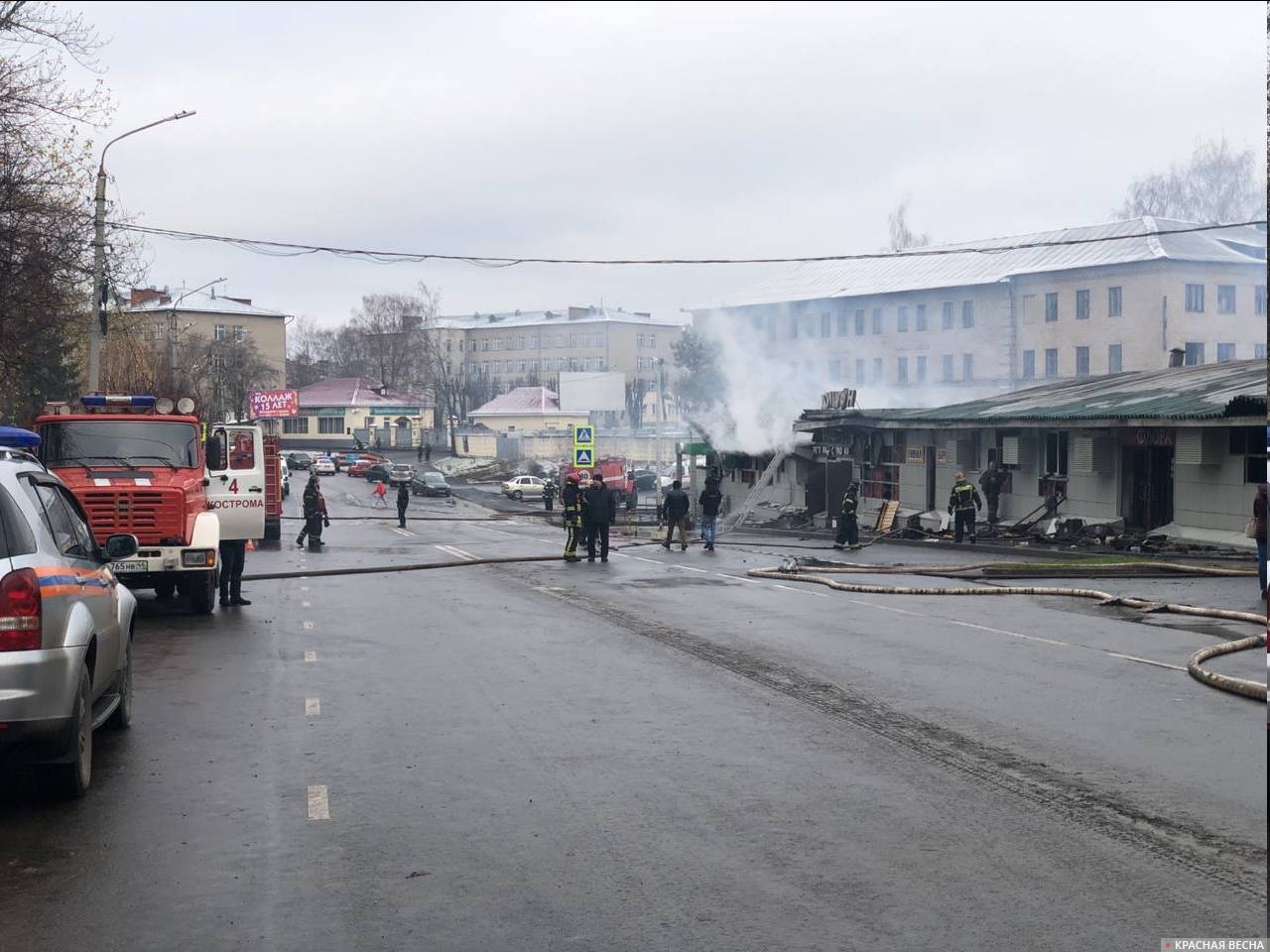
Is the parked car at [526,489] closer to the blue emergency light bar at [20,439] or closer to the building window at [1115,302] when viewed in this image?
the building window at [1115,302]

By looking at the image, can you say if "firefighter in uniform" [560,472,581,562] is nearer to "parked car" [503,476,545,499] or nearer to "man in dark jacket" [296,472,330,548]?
"man in dark jacket" [296,472,330,548]

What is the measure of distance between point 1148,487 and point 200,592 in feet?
77.4

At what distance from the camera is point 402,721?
36.1 feet

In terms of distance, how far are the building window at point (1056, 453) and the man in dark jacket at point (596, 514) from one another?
1357 centimetres

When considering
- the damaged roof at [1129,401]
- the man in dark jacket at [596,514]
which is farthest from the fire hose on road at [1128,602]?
the damaged roof at [1129,401]

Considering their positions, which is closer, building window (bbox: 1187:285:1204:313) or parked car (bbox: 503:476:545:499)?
parked car (bbox: 503:476:545:499)

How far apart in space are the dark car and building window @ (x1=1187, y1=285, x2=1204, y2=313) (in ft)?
150

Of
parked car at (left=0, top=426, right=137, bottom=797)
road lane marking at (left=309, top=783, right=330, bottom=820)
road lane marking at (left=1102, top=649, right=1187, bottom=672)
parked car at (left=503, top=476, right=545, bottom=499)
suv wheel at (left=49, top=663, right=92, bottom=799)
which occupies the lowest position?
parked car at (left=503, top=476, right=545, bottom=499)

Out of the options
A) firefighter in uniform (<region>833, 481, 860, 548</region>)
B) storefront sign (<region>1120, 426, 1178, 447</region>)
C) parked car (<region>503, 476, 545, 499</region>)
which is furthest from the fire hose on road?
parked car (<region>503, 476, 545, 499</region>)

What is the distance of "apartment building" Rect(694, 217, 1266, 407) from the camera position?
8188 cm

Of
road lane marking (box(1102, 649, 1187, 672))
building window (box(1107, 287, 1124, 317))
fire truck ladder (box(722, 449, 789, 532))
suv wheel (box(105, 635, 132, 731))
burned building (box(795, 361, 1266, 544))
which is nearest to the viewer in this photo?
suv wheel (box(105, 635, 132, 731))

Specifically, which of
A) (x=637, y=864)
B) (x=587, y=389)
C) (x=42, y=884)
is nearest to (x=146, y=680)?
(x=42, y=884)

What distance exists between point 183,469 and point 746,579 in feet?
34.4

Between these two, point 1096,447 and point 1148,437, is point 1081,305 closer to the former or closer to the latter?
point 1096,447
